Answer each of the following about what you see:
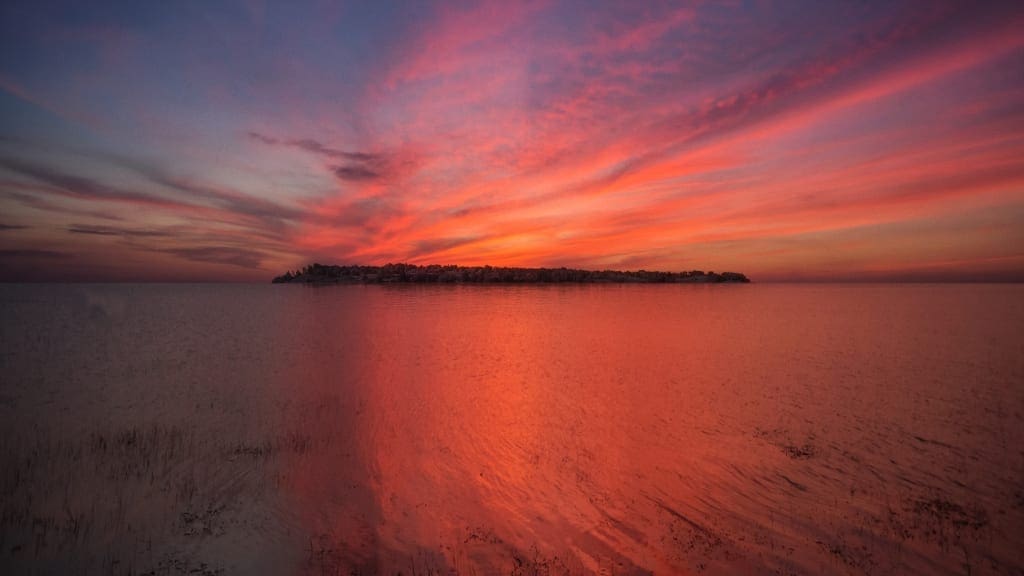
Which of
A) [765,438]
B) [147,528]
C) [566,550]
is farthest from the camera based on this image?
[765,438]

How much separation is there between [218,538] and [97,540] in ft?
6.62

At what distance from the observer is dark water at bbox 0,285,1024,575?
7992 mm

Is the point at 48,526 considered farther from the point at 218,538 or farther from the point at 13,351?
the point at 13,351

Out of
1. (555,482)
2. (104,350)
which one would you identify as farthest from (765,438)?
(104,350)

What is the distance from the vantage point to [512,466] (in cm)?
1210

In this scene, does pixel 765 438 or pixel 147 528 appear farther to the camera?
pixel 765 438

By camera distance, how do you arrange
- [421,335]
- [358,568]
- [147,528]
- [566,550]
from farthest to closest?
[421,335]
[147,528]
[566,550]
[358,568]

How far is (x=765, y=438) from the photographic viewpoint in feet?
47.0

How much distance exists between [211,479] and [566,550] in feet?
27.8

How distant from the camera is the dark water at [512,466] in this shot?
26.2 feet

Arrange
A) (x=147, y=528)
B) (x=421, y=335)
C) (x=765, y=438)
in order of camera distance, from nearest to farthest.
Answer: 1. (x=147, y=528)
2. (x=765, y=438)
3. (x=421, y=335)

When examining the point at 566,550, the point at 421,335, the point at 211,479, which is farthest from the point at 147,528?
the point at 421,335

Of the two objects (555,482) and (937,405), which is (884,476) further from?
(937,405)

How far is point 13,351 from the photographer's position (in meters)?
29.1
